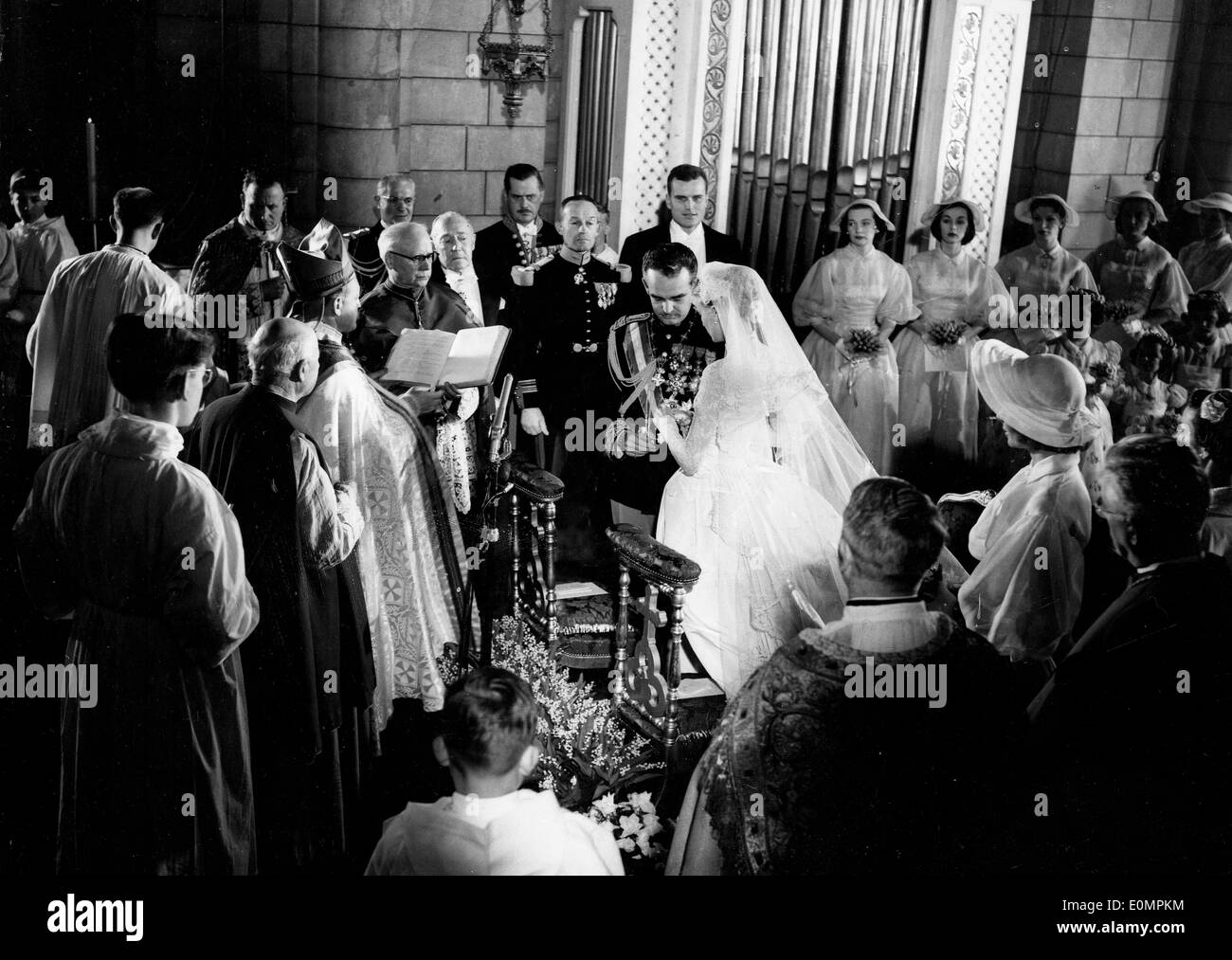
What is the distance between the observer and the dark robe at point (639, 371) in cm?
407

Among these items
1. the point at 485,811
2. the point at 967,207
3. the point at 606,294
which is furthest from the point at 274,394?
the point at 967,207

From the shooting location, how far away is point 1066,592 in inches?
141

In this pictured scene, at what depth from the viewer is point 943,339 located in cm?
446

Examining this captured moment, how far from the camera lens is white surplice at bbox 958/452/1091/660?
358 centimetres

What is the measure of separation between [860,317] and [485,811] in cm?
251

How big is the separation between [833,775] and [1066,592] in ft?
3.41

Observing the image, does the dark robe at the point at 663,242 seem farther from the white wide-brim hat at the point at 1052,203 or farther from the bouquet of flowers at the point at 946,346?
the white wide-brim hat at the point at 1052,203

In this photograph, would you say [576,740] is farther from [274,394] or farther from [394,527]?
[274,394]

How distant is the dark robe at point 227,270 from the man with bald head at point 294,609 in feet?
1.00

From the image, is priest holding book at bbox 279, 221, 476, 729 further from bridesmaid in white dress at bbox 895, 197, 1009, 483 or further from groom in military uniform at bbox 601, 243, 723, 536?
bridesmaid in white dress at bbox 895, 197, 1009, 483

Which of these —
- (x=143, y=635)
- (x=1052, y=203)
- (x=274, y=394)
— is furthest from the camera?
(x=1052, y=203)

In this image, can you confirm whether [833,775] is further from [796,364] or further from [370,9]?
[370,9]
